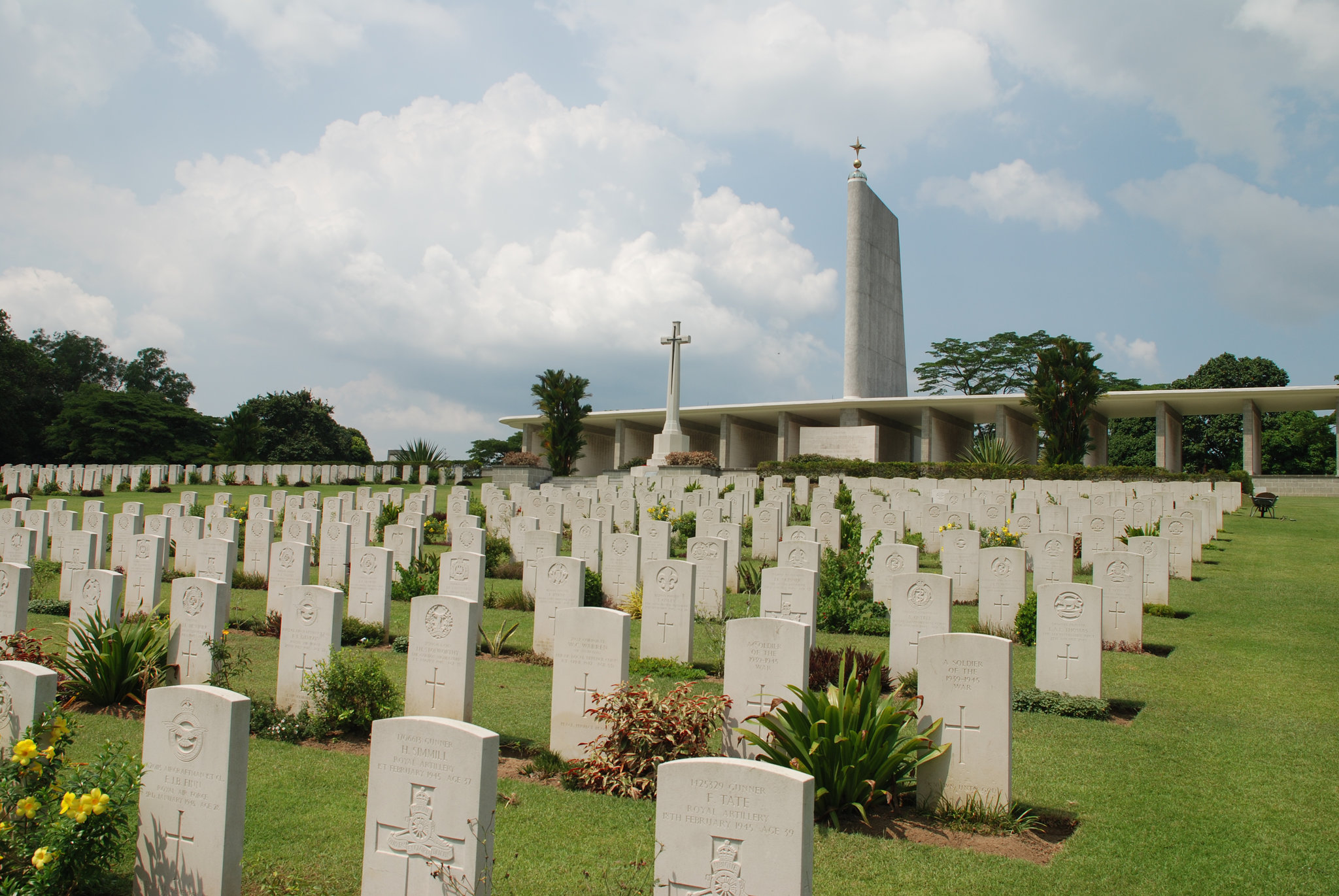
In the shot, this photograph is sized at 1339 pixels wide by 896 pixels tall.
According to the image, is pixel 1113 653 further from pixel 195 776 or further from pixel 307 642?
pixel 195 776

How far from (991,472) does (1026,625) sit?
76.1ft

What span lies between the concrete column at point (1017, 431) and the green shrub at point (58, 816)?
4057 cm

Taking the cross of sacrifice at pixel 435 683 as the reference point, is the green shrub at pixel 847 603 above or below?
above

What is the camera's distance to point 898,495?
18047 millimetres

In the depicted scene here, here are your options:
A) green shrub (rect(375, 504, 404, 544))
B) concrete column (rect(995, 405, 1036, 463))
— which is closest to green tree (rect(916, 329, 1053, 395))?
concrete column (rect(995, 405, 1036, 463))

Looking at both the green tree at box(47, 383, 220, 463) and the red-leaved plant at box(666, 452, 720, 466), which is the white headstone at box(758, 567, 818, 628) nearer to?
the red-leaved plant at box(666, 452, 720, 466)

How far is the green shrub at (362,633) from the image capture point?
8922mm

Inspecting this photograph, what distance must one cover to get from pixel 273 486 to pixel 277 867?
109 ft

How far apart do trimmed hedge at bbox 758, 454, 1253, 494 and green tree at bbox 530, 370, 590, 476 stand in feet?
28.3

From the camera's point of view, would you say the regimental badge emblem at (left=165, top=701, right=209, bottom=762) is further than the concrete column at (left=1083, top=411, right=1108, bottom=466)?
No

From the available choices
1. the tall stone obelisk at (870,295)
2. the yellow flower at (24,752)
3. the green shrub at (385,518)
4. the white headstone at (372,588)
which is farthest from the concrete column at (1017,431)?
the yellow flower at (24,752)

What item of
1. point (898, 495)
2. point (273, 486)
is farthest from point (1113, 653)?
point (273, 486)

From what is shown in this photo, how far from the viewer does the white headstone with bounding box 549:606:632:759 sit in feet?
18.4

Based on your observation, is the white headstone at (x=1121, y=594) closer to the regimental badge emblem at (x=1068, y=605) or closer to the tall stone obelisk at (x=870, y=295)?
the regimental badge emblem at (x=1068, y=605)
